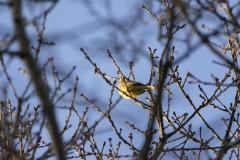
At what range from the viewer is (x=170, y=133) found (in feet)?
14.2

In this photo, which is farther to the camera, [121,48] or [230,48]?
[230,48]

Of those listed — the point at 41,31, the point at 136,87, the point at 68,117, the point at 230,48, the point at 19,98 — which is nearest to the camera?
the point at 19,98

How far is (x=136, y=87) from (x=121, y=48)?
4.58 m

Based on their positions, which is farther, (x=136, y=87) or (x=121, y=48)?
(x=136, y=87)

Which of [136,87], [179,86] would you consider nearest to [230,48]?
Answer: [179,86]

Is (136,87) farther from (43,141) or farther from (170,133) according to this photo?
(170,133)

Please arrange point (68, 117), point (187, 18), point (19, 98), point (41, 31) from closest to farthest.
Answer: point (187, 18) < point (19, 98) < point (41, 31) < point (68, 117)

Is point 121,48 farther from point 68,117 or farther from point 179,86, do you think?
point 179,86

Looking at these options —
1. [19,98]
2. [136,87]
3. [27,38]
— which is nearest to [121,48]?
[19,98]

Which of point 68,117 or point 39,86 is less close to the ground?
point 68,117

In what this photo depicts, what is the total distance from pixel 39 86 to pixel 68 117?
6.34 ft

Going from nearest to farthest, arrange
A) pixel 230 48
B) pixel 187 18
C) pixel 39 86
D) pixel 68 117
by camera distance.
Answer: pixel 39 86
pixel 187 18
pixel 68 117
pixel 230 48

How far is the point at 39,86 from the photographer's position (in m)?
2.20

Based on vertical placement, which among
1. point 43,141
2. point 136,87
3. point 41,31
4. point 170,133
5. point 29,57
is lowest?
point 29,57
